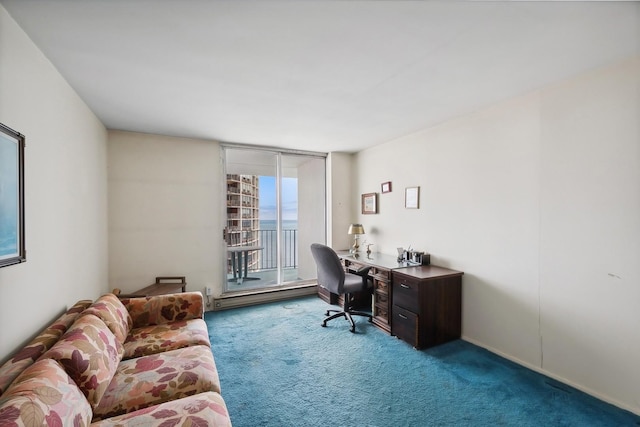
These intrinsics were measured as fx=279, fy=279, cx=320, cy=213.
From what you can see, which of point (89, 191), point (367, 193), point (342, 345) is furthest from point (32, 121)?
point (367, 193)

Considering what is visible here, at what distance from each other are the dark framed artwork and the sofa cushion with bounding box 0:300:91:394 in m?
0.45

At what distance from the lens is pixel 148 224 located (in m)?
3.56

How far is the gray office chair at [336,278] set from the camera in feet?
10.4

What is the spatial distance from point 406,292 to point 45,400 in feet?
8.68

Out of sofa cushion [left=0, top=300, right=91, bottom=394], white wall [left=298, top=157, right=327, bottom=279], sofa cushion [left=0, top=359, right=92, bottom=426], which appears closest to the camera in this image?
sofa cushion [left=0, top=359, right=92, bottom=426]

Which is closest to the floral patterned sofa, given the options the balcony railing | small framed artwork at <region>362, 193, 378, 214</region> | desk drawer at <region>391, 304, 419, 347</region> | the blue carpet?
the blue carpet

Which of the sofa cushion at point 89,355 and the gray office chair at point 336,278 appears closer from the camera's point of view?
the sofa cushion at point 89,355

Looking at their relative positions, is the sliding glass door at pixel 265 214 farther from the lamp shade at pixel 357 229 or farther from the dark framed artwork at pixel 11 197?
the dark framed artwork at pixel 11 197

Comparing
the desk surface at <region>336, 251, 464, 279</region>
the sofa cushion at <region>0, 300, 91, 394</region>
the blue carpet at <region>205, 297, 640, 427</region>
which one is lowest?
the blue carpet at <region>205, 297, 640, 427</region>

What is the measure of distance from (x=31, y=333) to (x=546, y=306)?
360cm

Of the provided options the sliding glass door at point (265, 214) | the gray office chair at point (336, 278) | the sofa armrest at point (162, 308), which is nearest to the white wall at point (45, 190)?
the sofa armrest at point (162, 308)

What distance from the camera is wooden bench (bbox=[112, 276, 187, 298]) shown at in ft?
10.3

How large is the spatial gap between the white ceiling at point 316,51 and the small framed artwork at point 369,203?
167 cm

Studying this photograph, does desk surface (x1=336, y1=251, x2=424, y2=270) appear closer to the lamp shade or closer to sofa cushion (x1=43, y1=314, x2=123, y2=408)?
the lamp shade
